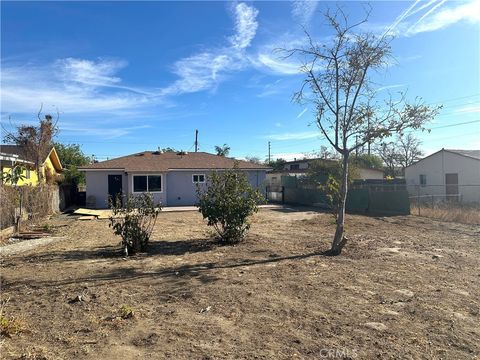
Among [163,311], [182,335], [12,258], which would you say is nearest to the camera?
[182,335]

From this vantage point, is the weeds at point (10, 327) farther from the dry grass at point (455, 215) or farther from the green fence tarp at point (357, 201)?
the green fence tarp at point (357, 201)

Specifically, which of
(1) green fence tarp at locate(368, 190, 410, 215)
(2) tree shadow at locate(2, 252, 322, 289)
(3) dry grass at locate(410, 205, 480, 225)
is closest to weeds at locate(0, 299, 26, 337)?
(2) tree shadow at locate(2, 252, 322, 289)

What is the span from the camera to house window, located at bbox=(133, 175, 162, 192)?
1000 inches

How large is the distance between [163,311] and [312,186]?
23.0 metres

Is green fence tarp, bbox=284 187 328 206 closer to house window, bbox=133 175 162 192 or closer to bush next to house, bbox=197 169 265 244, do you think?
house window, bbox=133 175 162 192

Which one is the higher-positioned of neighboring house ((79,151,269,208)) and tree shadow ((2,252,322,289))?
neighboring house ((79,151,269,208))

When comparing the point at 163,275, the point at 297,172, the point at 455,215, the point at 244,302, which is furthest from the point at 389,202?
the point at 297,172

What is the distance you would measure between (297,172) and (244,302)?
4016 centimetres

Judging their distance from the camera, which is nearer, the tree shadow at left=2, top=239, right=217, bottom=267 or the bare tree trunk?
the tree shadow at left=2, top=239, right=217, bottom=267

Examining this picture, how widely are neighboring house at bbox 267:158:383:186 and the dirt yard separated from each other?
→ 24.7 meters

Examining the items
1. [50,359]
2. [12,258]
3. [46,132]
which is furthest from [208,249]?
[46,132]

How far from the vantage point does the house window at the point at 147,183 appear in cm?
2539

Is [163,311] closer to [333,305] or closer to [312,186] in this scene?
[333,305]

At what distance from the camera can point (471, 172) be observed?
2889 centimetres
